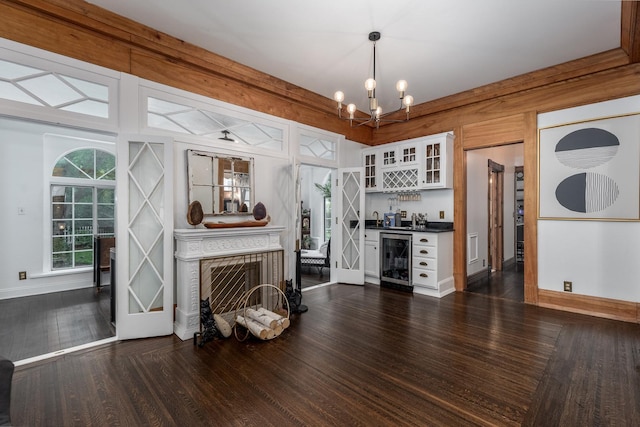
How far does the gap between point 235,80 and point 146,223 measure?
2.07m

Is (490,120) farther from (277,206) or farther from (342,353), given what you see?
(342,353)

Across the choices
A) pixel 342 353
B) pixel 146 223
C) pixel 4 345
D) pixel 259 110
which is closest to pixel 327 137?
pixel 259 110

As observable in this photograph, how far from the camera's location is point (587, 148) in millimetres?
3598

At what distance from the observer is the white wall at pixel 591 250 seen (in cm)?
336

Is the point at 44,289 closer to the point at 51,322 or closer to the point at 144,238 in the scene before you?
the point at 51,322

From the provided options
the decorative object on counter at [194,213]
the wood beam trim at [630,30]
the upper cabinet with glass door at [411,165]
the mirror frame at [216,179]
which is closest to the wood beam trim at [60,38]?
the mirror frame at [216,179]

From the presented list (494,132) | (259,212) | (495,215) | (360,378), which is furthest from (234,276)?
(495,215)

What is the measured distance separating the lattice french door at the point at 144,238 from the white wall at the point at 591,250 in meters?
4.61

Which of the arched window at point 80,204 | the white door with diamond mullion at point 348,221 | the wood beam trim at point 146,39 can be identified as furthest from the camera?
the white door with diamond mullion at point 348,221

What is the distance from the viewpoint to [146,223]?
9.85 feet

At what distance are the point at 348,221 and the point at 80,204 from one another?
4.71 m

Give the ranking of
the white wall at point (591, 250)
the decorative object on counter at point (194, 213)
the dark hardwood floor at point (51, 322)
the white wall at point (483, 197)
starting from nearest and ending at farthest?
the dark hardwood floor at point (51, 322) → the decorative object on counter at point (194, 213) → the white wall at point (591, 250) → the white wall at point (483, 197)

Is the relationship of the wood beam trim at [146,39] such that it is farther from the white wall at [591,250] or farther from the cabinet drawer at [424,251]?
the white wall at [591,250]

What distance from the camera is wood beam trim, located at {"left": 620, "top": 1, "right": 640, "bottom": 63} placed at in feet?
8.40
